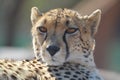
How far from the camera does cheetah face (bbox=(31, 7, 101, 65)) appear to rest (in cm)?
560

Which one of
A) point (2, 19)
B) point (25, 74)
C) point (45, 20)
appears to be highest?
point (2, 19)

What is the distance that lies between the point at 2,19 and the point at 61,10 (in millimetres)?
9357

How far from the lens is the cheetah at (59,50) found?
5.55 metres

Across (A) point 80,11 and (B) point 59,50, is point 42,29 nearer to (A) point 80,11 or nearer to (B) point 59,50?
(B) point 59,50

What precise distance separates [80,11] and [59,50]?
25.0ft

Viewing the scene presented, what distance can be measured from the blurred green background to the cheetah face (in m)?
5.81

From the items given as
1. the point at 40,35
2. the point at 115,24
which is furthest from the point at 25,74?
the point at 115,24

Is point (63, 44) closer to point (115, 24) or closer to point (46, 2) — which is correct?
point (115, 24)

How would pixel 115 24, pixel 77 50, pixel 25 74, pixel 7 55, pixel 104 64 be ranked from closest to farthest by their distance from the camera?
pixel 25 74
pixel 77 50
pixel 7 55
pixel 104 64
pixel 115 24

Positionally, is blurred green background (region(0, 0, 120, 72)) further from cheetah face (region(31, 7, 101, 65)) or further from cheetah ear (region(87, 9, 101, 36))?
cheetah face (region(31, 7, 101, 65))

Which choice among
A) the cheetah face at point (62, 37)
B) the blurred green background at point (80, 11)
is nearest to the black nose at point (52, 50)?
the cheetah face at point (62, 37)

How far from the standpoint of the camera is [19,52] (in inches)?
455

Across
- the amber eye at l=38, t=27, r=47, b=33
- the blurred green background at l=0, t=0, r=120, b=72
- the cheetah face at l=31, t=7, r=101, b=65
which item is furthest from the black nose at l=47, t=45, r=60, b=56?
the blurred green background at l=0, t=0, r=120, b=72

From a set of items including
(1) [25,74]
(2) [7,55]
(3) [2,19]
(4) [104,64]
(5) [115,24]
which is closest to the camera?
(1) [25,74]
